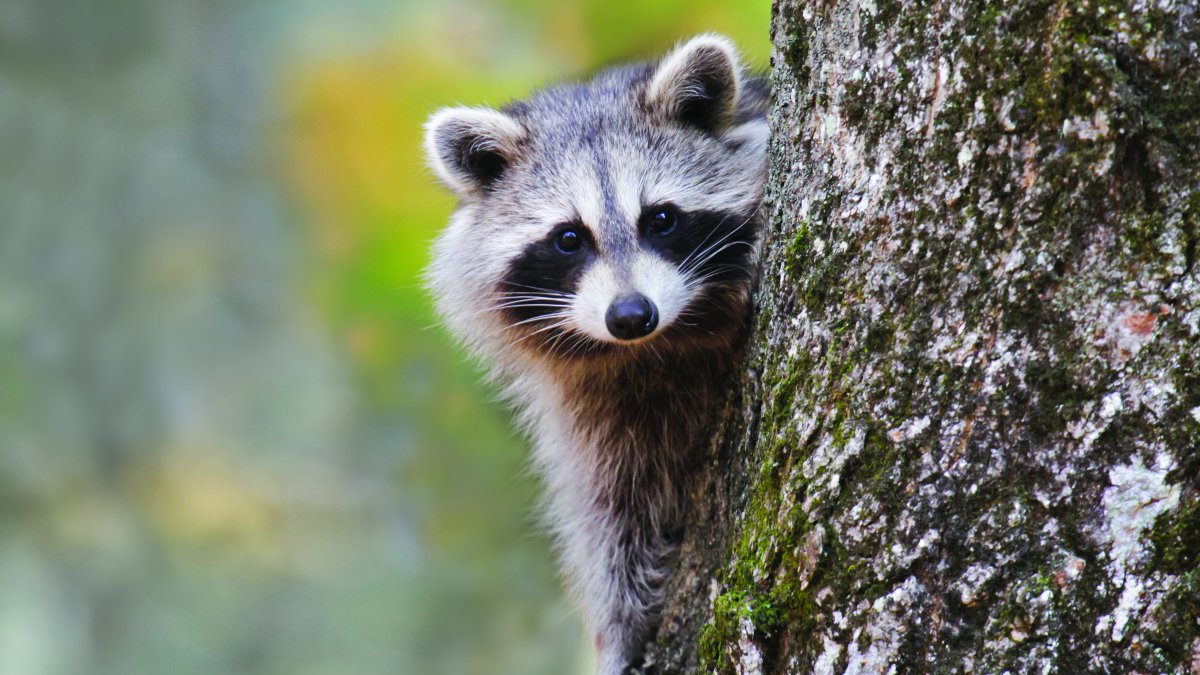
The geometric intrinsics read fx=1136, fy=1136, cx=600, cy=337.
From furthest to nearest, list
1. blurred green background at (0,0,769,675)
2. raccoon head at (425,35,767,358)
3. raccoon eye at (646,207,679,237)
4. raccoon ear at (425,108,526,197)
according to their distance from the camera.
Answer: blurred green background at (0,0,769,675)
raccoon ear at (425,108,526,197)
raccoon eye at (646,207,679,237)
raccoon head at (425,35,767,358)

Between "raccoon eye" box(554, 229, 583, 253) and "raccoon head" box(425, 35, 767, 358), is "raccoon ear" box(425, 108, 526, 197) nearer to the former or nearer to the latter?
"raccoon head" box(425, 35, 767, 358)

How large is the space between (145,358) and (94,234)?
73 centimetres

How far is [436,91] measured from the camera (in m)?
5.18

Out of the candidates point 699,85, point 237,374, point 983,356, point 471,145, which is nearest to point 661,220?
point 699,85

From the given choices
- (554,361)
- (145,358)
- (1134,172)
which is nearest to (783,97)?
(1134,172)

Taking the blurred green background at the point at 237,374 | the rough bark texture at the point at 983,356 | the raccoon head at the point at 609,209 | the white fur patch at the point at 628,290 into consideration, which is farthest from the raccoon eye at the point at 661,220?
the blurred green background at the point at 237,374

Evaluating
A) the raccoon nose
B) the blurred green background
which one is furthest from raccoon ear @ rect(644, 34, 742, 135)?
the blurred green background

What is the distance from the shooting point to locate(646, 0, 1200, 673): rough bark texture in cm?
144

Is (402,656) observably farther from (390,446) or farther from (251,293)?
(251,293)

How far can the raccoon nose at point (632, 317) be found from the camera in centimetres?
259

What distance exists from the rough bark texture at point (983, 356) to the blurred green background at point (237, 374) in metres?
3.47

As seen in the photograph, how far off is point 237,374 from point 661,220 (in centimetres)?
390

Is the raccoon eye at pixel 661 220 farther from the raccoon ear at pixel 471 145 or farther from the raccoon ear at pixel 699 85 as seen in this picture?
the raccoon ear at pixel 471 145

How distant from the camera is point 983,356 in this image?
62.9 inches
